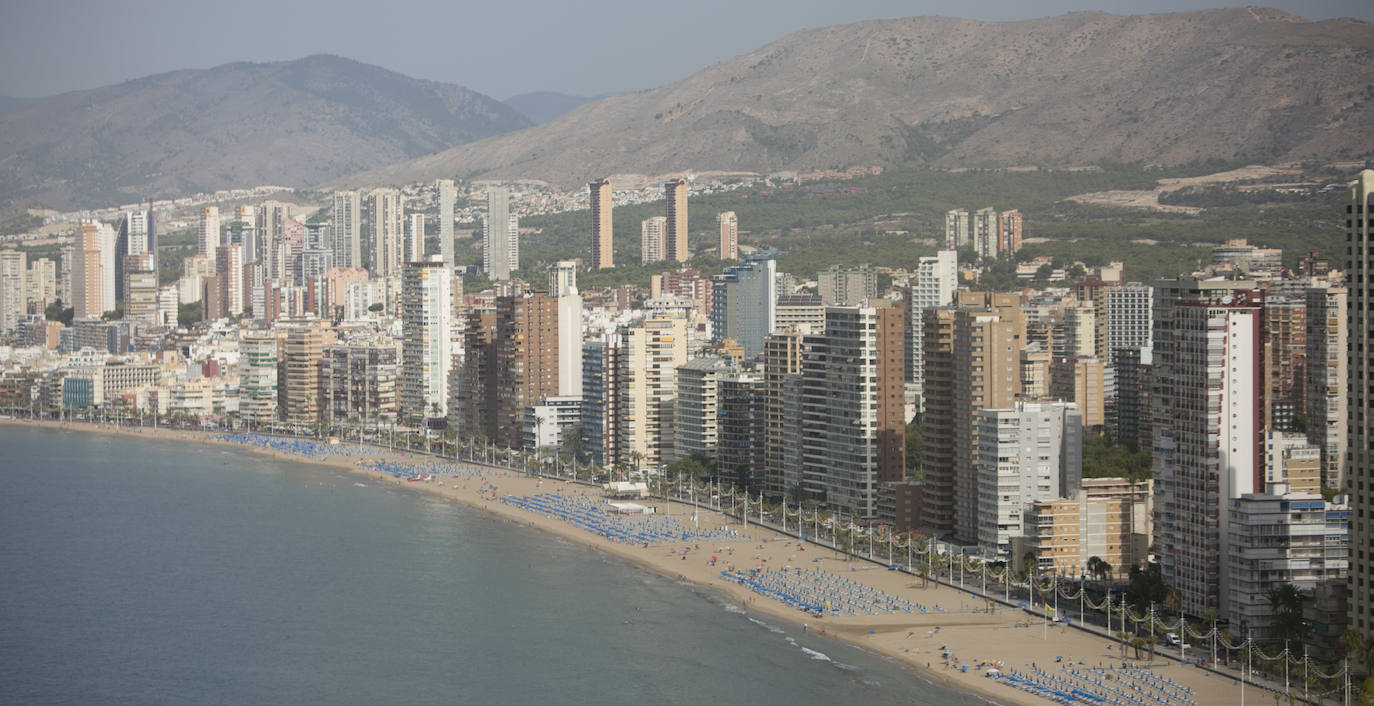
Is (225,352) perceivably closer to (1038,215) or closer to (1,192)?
(1038,215)

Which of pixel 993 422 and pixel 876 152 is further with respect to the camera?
pixel 876 152

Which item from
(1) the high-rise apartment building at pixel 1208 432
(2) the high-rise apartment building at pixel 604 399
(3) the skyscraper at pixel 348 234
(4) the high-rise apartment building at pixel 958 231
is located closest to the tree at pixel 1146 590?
(1) the high-rise apartment building at pixel 1208 432

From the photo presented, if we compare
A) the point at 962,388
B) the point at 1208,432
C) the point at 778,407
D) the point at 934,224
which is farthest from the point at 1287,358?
the point at 934,224

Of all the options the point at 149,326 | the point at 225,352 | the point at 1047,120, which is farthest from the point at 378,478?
the point at 1047,120

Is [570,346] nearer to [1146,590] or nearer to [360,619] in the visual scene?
[360,619]

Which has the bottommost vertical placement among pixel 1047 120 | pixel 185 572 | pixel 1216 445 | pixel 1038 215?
pixel 185 572

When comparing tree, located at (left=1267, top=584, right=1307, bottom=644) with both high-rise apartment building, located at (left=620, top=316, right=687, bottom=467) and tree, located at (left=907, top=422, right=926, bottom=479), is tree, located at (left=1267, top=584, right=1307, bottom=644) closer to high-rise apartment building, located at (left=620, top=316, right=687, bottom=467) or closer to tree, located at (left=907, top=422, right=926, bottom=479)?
tree, located at (left=907, top=422, right=926, bottom=479)
